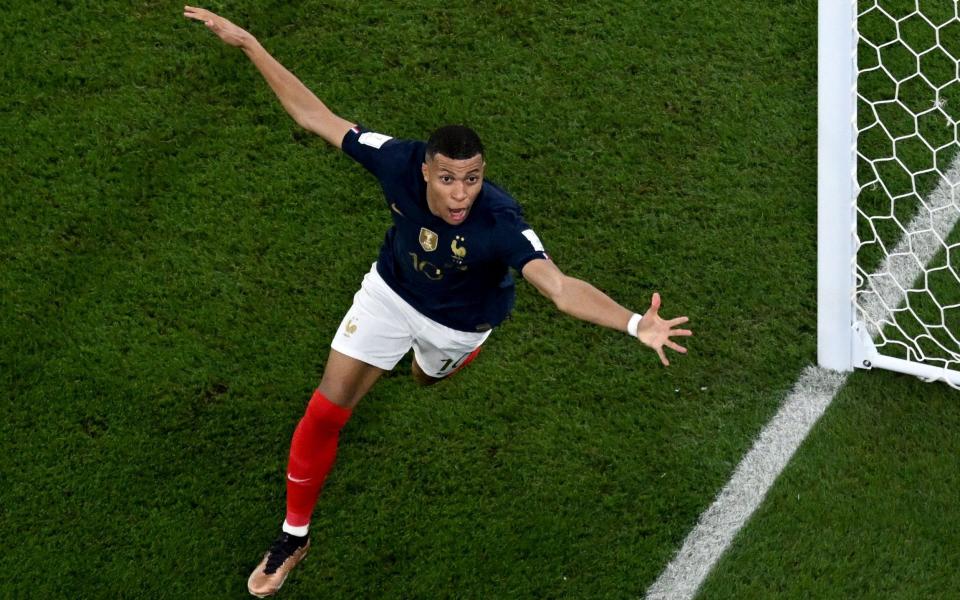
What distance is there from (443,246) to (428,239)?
0.23 ft

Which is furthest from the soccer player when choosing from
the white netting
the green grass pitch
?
the white netting

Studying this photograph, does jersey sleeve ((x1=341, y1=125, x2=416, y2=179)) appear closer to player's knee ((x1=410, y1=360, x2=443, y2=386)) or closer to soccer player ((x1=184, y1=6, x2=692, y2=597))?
soccer player ((x1=184, y1=6, x2=692, y2=597))

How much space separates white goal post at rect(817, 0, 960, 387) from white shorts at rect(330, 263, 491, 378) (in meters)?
1.71

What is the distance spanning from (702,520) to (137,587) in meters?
2.46

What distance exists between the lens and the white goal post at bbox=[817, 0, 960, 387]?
4.89m

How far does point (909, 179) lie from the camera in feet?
18.2

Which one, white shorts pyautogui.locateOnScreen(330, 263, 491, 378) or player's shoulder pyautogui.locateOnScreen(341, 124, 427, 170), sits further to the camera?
white shorts pyautogui.locateOnScreen(330, 263, 491, 378)

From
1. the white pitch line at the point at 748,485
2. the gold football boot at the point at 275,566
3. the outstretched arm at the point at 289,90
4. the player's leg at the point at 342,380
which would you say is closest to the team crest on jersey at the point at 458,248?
the player's leg at the point at 342,380

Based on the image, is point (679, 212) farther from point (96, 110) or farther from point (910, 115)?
point (96, 110)

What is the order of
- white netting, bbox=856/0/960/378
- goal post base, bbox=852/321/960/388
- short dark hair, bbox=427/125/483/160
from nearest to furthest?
short dark hair, bbox=427/125/483/160, goal post base, bbox=852/321/960/388, white netting, bbox=856/0/960/378

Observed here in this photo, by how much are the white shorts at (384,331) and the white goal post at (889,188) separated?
171 centimetres

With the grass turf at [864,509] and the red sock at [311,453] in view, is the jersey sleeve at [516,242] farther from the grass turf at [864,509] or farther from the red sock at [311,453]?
the grass turf at [864,509]

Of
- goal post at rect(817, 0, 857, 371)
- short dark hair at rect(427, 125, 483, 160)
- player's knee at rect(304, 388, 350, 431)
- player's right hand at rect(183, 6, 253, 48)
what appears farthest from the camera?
goal post at rect(817, 0, 857, 371)

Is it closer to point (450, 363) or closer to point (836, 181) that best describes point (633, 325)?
point (450, 363)
